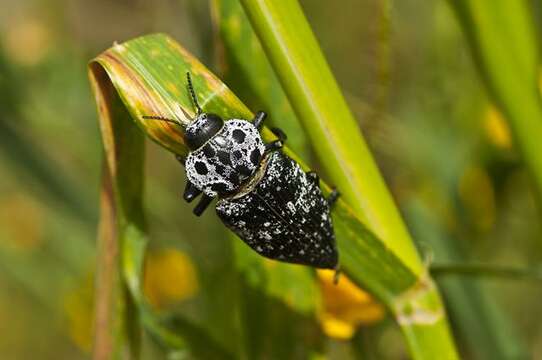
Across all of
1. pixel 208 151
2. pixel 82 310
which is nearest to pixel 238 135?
pixel 208 151

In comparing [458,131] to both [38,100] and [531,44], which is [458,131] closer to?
[531,44]

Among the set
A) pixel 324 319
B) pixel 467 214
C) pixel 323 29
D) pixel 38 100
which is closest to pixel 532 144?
pixel 324 319

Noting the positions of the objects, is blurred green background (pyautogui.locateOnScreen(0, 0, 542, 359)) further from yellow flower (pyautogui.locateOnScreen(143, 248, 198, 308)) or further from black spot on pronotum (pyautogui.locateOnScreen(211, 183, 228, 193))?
black spot on pronotum (pyautogui.locateOnScreen(211, 183, 228, 193))

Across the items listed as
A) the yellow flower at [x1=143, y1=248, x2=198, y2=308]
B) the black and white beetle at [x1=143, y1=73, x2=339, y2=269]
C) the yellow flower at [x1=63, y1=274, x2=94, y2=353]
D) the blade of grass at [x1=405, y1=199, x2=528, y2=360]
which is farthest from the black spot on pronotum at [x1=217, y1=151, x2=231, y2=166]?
the yellow flower at [x1=63, y1=274, x2=94, y2=353]

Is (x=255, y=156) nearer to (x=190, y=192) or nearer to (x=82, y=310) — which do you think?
(x=190, y=192)

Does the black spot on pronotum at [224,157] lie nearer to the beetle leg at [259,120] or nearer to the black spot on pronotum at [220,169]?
the black spot on pronotum at [220,169]

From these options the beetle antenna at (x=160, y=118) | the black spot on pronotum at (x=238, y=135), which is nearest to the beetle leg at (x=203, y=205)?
the black spot on pronotum at (x=238, y=135)

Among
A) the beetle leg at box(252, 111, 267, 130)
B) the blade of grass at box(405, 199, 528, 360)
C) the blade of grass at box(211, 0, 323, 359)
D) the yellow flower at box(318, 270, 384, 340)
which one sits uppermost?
the beetle leg at box(252, 111, 267, 130)
